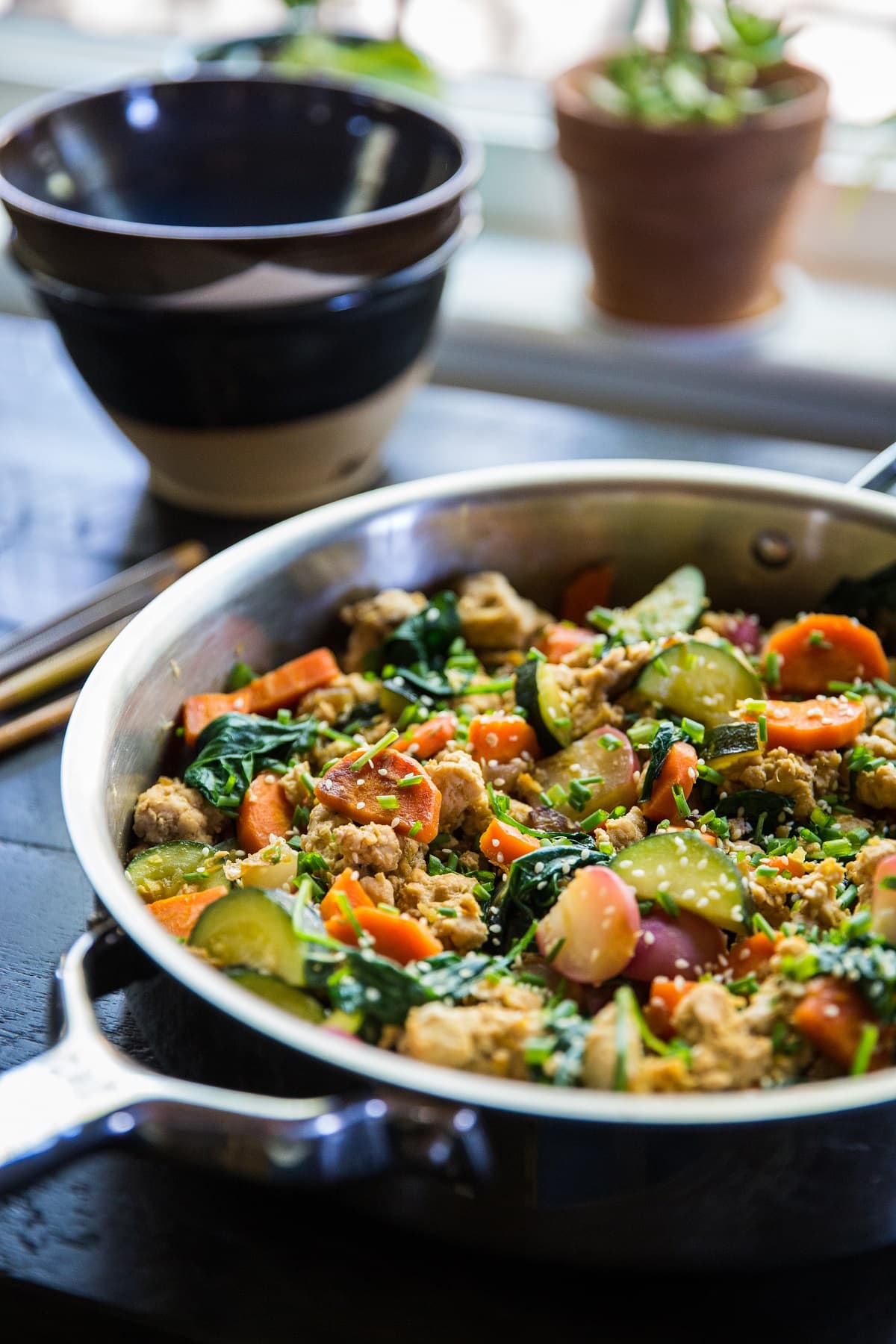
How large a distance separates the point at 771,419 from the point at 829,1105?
2.53 m

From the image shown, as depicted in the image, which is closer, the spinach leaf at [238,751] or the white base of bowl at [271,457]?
the spinach leaf at [238,751]

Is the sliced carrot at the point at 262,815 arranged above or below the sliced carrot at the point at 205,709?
below

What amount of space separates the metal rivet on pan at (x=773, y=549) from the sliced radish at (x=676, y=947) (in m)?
0.67

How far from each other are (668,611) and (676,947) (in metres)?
0.60

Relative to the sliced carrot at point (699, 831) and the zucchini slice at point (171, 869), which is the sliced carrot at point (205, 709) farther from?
the sliced carrot at point (699, 831)

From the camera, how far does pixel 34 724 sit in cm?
173

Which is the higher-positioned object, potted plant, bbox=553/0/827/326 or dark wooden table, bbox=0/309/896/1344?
potted plant, bbox=553/0/827/326

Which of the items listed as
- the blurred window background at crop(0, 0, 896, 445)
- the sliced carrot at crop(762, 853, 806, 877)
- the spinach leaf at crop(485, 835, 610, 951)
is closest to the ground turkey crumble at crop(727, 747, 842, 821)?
the sliced carrot at crop(762, 853, 806, 877)

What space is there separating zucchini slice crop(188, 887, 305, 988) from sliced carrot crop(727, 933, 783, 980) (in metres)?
0.39

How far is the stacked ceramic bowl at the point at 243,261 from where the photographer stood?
1.87 metres

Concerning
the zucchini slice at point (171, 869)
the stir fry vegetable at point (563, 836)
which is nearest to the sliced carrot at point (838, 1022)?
the stir fry vegetable at point (563, 836)

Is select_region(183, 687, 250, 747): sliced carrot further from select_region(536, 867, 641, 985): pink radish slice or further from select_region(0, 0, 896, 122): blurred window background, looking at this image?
select_region(0, 0, 896, 122): blurred window background

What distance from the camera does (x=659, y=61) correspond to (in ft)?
9.39

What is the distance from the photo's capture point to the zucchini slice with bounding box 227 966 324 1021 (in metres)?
1.11
